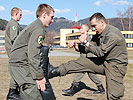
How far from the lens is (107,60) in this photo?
13.8 ft

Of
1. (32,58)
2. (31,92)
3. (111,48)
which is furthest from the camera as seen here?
(111,48)

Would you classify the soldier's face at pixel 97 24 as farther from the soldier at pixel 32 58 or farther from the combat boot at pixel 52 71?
the combat boot at pixel 52 71

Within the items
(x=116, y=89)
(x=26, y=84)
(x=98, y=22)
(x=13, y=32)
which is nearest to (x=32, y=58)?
(x=26, y=84)

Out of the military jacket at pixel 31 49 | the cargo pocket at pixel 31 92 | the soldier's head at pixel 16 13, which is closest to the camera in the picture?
the military jacket at pixel 31 49

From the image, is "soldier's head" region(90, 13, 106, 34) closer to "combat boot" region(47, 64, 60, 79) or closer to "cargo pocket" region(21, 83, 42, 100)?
"combat boot" region(47, 64, 60, 79)

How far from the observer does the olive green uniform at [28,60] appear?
10.6ft

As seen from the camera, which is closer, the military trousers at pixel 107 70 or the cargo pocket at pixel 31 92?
the cargo pocket at pixel 31 92

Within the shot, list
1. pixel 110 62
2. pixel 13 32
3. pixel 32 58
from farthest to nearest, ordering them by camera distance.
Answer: pixel 13 32, pixel 110 62, pixel 32 58

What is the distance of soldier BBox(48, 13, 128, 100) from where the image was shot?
4008mm

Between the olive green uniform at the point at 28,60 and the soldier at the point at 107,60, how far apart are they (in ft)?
2.60

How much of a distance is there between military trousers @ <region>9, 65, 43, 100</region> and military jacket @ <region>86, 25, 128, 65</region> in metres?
1.33

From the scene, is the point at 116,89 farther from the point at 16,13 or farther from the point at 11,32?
the point at 16,13

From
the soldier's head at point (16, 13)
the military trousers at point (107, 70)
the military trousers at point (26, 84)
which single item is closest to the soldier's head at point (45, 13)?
the military trousers at point (26, 84)

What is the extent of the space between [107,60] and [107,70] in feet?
0.67
